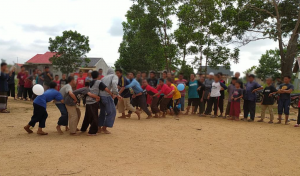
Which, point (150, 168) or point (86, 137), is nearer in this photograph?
point (150, 168)

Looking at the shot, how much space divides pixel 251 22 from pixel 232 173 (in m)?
15.9

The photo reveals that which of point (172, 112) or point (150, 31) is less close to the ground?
point (150, 31)

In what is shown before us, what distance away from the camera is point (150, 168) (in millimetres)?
4426

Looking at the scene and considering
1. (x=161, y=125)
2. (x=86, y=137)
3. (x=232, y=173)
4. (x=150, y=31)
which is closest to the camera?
(x=232, y=173)

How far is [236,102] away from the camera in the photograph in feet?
33.5

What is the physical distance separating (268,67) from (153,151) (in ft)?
157

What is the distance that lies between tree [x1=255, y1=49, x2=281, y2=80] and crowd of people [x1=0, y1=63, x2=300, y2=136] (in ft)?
129

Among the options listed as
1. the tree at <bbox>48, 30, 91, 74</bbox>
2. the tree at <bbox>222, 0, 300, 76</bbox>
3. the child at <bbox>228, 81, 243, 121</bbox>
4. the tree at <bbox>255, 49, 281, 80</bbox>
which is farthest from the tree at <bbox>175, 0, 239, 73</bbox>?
the tree at <bbox>255, 49, 281, 80</bbox>

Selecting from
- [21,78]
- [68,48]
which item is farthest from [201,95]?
[68,48]

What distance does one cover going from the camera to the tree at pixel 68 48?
30.7 meters

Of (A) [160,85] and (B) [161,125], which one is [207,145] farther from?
(A) [160,85]

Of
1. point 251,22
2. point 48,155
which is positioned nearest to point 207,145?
point 48,155

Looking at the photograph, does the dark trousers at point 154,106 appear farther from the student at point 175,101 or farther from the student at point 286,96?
the student at point 286,96

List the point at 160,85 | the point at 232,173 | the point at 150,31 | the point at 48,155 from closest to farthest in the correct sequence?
the point at 232,173
the point at 48,155
the point at 160,85
the point at 150,31
